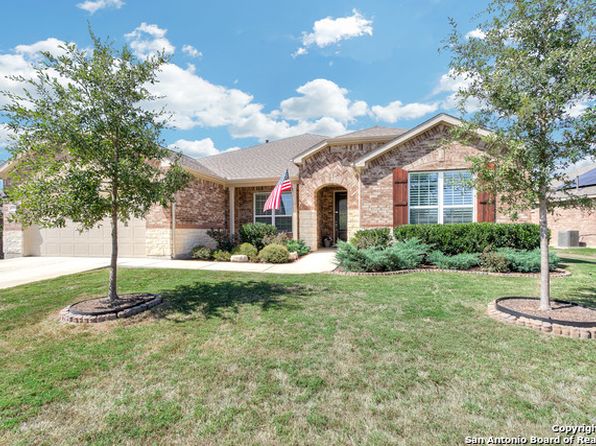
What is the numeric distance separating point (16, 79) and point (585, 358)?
8.80 meters

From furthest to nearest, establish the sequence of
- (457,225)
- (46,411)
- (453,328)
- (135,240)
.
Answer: (135,240), (457,225), (453,328), (46,411)

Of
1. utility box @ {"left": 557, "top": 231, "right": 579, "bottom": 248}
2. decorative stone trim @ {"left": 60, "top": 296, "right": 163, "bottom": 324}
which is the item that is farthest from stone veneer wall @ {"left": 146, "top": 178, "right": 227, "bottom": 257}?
utility box @ {"left": 557, "top": 231, "right": 579, "bottom": 248}

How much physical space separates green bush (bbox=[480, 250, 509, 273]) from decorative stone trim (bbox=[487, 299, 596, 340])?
417 cm

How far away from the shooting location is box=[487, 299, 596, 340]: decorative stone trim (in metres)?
4.14

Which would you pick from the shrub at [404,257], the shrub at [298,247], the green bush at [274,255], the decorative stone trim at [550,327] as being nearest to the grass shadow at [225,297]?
the shrub at [404,257]

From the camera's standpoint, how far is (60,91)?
4840mm

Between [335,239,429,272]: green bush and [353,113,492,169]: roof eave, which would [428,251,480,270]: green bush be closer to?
[335,239,429,272]: green bush

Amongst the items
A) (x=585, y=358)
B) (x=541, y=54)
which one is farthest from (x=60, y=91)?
(x=585, y=358)

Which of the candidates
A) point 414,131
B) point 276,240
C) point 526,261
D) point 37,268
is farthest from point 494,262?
point 37,268

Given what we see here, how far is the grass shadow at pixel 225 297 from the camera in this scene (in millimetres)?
5391

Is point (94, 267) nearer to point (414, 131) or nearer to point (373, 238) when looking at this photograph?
point (373, 238)

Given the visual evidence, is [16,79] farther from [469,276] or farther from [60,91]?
[469,276]

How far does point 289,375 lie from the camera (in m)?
3.23

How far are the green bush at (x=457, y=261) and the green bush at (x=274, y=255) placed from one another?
500 centimetres
